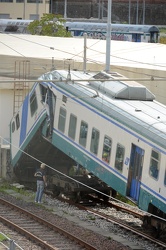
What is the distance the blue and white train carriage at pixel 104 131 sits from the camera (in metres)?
20.5

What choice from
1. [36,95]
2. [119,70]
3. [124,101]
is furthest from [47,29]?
[124,101]

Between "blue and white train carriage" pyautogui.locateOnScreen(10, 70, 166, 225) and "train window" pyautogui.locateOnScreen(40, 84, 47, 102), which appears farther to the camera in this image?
"train window" pyautogui.locateOnScreen(40, 84, 47, 102)

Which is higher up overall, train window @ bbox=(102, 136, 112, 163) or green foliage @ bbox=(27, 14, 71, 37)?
green foliage @ bbox=(27, 14, 71, 37)

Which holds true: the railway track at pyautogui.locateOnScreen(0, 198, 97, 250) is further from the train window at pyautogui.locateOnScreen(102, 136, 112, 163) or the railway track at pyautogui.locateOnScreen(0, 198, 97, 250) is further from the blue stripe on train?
the blue stripe on train

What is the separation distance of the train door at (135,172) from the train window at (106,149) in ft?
4.24

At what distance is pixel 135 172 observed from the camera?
21.2m

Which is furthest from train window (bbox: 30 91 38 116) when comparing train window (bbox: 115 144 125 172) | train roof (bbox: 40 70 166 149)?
train window (bbox: 115 144 125 172)

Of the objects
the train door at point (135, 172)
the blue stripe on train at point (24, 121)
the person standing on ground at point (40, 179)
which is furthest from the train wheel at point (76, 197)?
the train door at point (135, 172)

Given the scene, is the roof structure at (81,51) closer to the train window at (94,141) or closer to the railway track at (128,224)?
the railway track at (128,224)

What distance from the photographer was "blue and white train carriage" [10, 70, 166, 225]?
67.3 ft

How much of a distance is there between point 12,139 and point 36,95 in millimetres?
3209

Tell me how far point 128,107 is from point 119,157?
1.59 m

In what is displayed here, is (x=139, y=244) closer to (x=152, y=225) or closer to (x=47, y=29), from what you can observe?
(x=152, y=225)

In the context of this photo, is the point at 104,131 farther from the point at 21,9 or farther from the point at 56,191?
the point at 21,9
